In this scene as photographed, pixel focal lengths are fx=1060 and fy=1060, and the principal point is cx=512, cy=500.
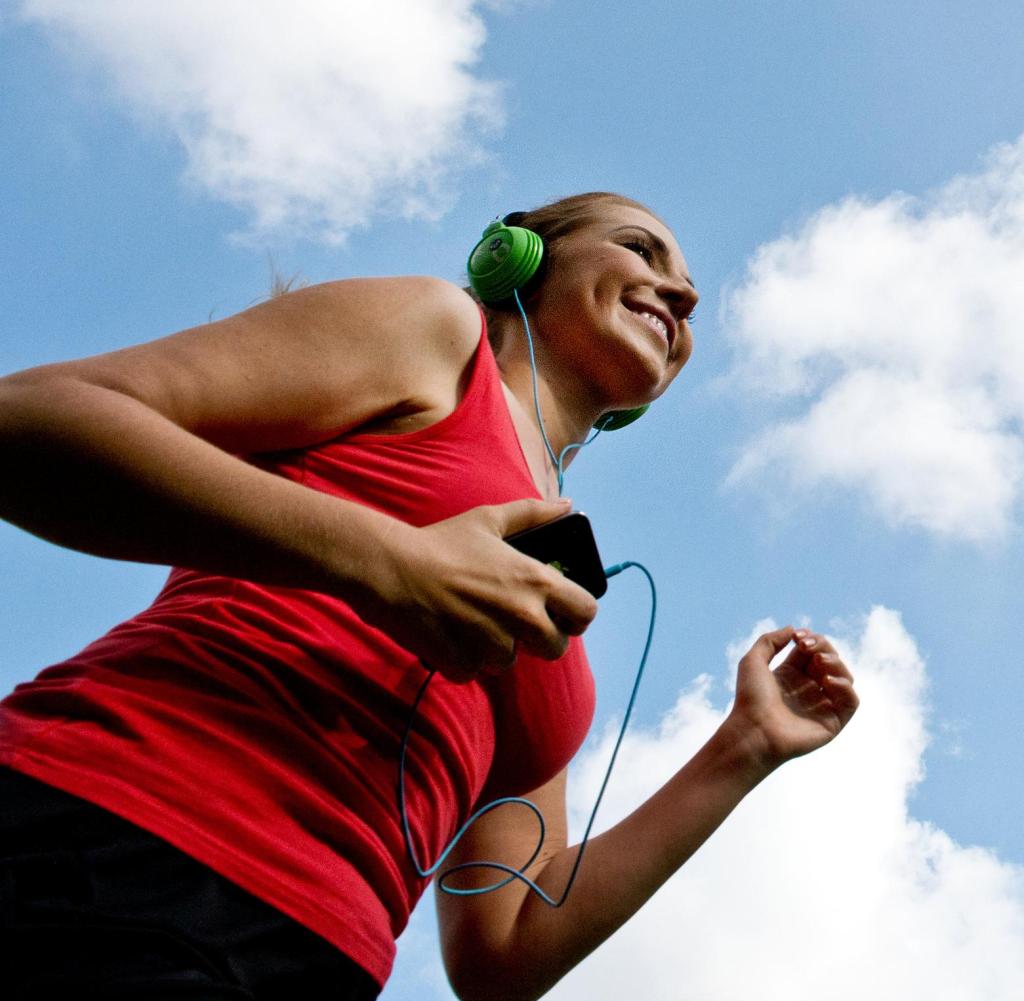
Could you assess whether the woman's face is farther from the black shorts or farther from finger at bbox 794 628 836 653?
the black shorts

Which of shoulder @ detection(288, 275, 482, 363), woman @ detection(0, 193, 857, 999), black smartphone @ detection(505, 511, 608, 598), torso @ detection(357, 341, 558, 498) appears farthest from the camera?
torso @ detection(357, 341, 558, 498)

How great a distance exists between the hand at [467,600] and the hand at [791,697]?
99cm

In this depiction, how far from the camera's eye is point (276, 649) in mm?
1506

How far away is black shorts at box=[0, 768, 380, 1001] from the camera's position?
1.13m

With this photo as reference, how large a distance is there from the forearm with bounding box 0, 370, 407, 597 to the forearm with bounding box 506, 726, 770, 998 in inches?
43.1

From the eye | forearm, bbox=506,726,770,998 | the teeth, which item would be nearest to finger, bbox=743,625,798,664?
forearm, bbox=506,726,770,998

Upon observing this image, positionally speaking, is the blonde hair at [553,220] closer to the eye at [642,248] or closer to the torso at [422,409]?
the eye at [642,248]

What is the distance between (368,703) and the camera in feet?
5.08

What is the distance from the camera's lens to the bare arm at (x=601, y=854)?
2.11 meters

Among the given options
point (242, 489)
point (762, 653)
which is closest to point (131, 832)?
point (242, 489)

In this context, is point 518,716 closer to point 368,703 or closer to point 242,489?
point 368,703

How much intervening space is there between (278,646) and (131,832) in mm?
326

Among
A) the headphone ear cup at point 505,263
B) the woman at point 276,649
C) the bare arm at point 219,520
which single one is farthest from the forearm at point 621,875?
the headphone ear cup at point 505,263

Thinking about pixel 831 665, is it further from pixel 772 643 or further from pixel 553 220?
pixel 553 220
